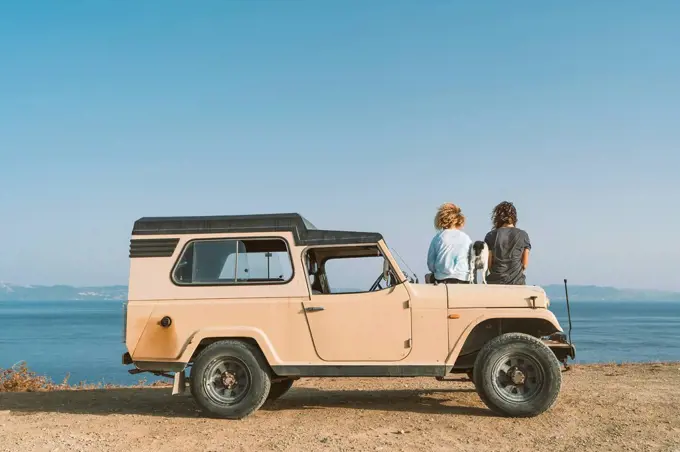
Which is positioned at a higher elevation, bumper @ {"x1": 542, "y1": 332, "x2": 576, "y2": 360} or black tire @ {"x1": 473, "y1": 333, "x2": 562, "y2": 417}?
bumper @ {"x1": 542, "y1": 332, "x2": 576, "y2": 360}

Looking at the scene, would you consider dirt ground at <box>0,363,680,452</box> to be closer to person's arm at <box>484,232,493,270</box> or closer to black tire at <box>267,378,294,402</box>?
black tire at <box>267,378,294,402</box>

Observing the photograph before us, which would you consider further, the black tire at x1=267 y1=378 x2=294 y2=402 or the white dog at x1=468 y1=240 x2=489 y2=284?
the black tire at x1=267 y1=378 x2=294 y2=402

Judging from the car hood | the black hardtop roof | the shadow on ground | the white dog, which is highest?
the black hardtop roof

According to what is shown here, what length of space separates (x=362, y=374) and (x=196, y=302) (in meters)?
2.15

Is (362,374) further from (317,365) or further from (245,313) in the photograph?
(245,313)

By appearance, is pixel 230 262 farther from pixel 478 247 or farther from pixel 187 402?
pixel 478 247

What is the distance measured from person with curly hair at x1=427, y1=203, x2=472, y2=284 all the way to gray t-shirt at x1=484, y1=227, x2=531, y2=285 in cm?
47

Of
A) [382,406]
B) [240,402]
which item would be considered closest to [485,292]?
[382,406]

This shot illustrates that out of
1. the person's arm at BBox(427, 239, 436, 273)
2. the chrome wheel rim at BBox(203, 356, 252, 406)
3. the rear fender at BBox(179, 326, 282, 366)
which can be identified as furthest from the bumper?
the chrome wheel rim at BBox(203, 356, 252, 406)

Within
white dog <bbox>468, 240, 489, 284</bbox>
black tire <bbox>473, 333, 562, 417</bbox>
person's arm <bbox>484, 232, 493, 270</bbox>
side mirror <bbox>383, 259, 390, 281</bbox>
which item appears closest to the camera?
black tire <bbox>473, 333, 562, 417</bbox>

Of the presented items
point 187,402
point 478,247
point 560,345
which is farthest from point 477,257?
point 187,402

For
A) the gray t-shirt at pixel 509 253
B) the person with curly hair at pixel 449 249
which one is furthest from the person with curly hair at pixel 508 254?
the person with curly hair at pixel 449 249

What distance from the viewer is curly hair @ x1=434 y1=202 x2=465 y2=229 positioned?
813cm

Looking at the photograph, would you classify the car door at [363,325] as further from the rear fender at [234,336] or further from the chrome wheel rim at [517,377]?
the chrome wheel rim at [517,377]
